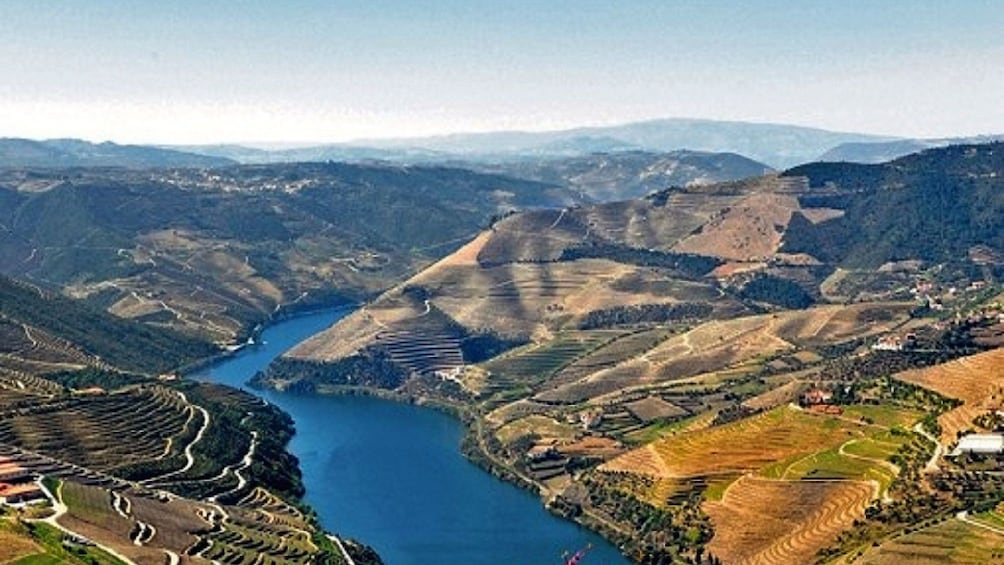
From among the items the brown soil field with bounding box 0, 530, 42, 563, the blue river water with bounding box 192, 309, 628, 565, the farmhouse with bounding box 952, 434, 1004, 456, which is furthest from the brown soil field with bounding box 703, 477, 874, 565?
the brown soil field with bounding box 0, 530, 42, 563

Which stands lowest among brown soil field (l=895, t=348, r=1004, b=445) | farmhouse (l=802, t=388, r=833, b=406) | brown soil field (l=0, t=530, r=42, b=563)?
farmhouse (l=802, t=388, r=833, b=406)

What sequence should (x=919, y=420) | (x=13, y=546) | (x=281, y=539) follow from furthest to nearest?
(x=919, y=420) < (x=281, y=539) < (x=13, y=546)

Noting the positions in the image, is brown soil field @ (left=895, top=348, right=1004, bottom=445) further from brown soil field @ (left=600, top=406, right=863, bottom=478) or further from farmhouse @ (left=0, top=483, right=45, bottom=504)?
farmhouse @ (left=0, top=483, right=45, bottom=504)

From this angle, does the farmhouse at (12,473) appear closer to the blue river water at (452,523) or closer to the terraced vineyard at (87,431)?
the terraced vineyard at (87,431)

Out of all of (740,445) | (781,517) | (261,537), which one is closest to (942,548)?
(781,517)

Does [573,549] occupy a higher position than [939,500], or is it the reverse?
[939,500]

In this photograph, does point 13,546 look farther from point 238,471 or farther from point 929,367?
point 929,367

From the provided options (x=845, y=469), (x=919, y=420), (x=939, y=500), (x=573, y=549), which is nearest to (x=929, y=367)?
(x=919, y=420)
